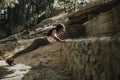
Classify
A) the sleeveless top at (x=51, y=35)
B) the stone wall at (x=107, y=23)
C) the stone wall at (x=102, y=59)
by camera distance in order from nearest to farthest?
the stone wall at (x=102, y=59) < the sleeveless top at (x=51, y=35) < the stone wall at (x=107, y=23)

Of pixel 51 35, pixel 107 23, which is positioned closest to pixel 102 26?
pixel 107 23

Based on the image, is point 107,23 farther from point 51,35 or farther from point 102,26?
point 51,35

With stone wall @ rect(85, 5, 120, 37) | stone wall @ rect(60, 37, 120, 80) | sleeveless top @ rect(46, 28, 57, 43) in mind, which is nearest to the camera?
stone wall @ rect(60, 37, 120, 80)

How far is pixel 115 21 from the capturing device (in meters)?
8.82

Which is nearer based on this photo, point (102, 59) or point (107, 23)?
point (102, 59)

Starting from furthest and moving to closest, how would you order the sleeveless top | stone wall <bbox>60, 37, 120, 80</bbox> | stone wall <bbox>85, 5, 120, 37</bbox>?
stone wall <bbox>85, 5, 120, 37</bbox> < the sleeveless top < stone wall <bbox>60, 37, 120, 80</bbox>

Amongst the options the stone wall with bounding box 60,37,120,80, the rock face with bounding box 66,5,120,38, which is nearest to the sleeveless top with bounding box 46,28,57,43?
the rock face with bounding box 66,5,120,38

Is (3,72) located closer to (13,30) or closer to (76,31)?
(76,31)

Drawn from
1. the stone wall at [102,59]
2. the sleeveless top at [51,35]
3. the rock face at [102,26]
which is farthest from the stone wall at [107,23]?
the stone wall at [102,59]

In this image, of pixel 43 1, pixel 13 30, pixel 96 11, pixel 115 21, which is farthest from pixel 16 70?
pixel 13 30

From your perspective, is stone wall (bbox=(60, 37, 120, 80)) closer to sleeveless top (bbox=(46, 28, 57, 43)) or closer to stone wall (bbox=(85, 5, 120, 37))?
stone wall (bbox=(85, 5, 120, 37))

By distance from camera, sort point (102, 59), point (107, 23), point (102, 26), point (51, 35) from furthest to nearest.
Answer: point (102, 26) → point (107, 23) → point (51, 35) → point (102, 59)

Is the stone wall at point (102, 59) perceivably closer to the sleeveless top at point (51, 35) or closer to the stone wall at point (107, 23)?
the stone wall at point (107, 23)

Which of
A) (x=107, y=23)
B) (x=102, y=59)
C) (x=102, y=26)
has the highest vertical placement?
(x=102, y=59)
